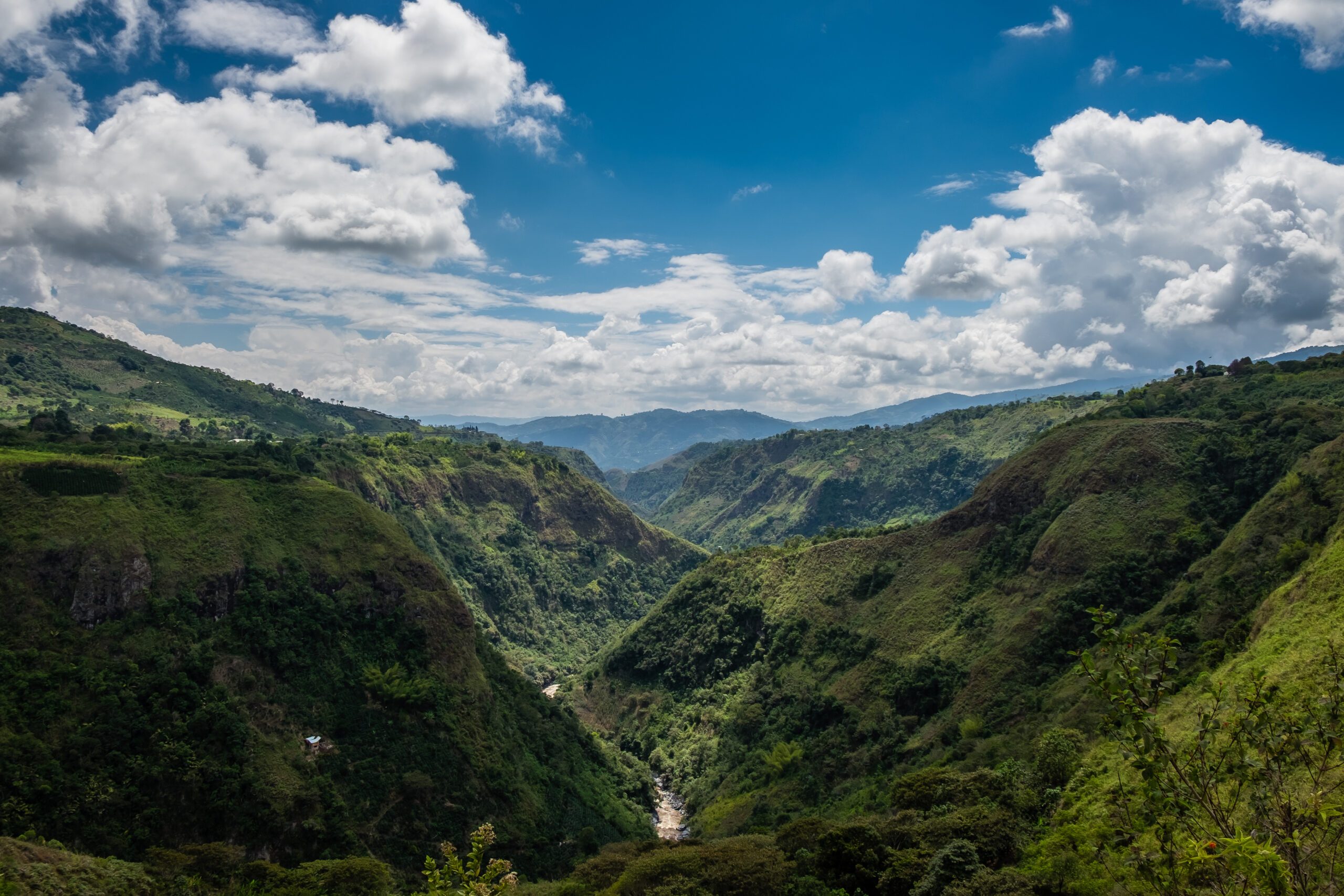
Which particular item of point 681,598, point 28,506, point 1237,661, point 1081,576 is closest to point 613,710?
point 681,598

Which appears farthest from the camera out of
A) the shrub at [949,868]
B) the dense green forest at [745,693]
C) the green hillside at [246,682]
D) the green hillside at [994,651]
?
the green hillside at [246,682]

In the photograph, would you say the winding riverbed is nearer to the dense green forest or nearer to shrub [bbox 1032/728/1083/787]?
the dense green forest

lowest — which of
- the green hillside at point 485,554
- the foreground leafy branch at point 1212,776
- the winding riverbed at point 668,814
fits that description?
the winding riverbed at point 668,814

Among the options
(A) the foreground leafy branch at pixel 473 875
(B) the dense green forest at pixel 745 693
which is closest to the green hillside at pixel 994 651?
(B) the dense green forest at pixel 745 693

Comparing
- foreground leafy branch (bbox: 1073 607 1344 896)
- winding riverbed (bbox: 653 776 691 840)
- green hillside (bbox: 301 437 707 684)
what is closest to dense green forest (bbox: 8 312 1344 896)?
foreground leafy branch (bbox: 1073 607 1344 896)

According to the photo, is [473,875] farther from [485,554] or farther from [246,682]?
[485,554]

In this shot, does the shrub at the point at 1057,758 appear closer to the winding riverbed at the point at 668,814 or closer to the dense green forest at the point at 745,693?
the dense green forest at the point at 745,693

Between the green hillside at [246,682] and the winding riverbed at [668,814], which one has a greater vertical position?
the green hillside at [246,682]

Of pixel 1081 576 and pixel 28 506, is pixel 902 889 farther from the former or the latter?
pixel 28 506
